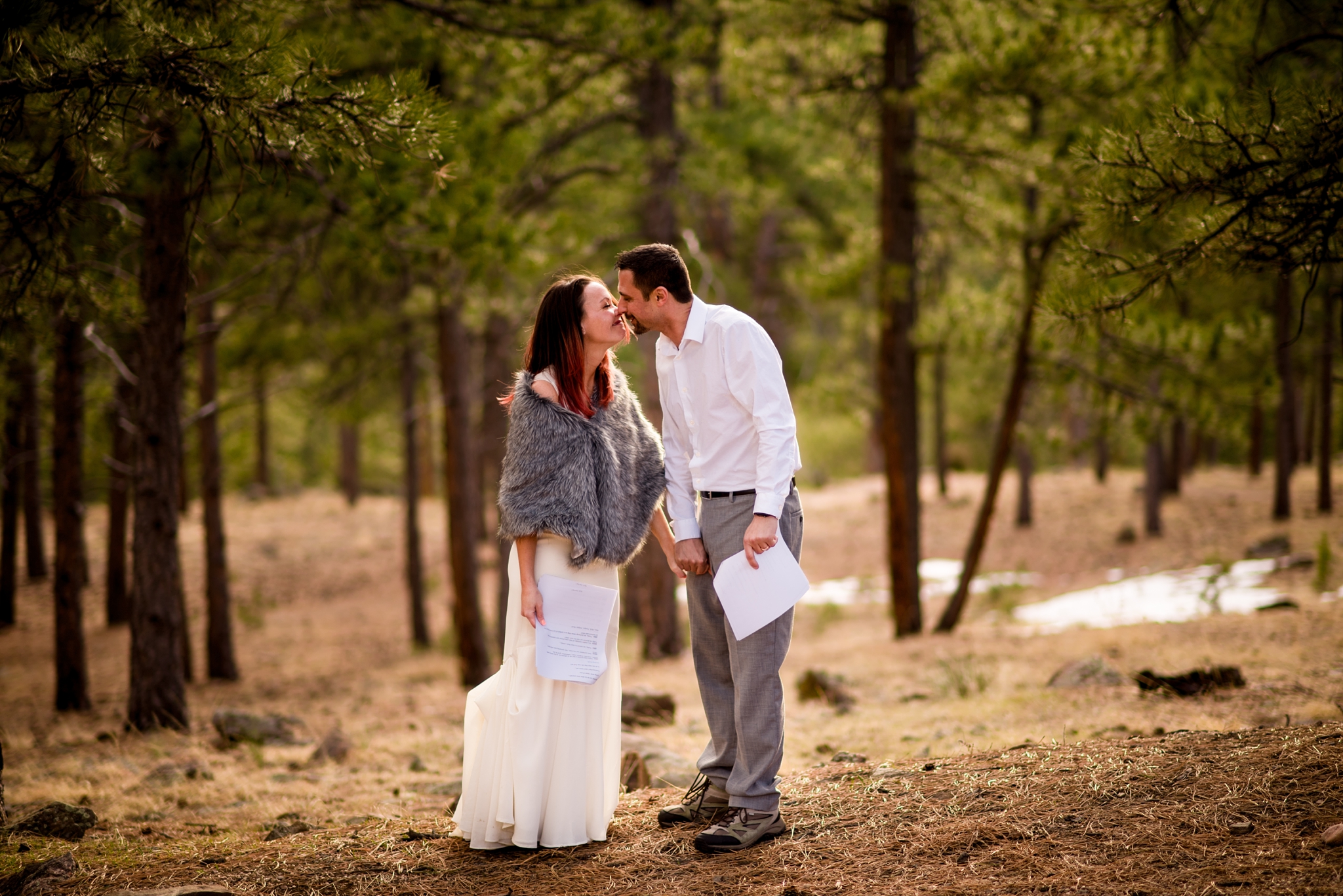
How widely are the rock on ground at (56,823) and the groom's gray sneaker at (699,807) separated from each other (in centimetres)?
273

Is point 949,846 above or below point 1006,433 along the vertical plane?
below

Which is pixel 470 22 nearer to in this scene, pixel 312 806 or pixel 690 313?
pixel 690 313

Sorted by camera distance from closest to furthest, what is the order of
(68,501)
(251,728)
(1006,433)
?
(251,728) < (68,501) < (1006,433)

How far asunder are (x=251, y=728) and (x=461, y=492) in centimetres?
426

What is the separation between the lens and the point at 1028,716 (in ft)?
19.9

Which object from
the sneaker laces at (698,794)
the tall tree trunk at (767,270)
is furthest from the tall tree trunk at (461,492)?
the tall tree trunk at (767,270)

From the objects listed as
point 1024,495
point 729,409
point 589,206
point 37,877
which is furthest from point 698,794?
point 1024,495

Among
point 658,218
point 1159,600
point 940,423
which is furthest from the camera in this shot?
point 940,423

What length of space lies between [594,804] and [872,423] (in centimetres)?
2482

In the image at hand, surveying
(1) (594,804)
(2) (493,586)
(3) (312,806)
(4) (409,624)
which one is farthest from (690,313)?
(2) (493,586)

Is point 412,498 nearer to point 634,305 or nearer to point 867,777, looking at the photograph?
point 867,777

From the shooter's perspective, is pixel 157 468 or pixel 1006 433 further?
pixel 1006 433

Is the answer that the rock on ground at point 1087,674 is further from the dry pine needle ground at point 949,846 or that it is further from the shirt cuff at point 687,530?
the shirt cuff at point 687,530

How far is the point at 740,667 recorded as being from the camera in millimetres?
3709
